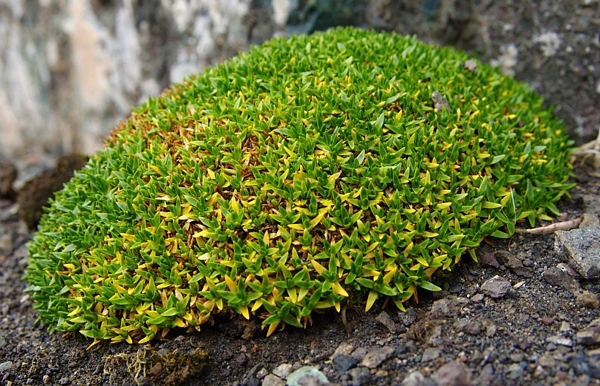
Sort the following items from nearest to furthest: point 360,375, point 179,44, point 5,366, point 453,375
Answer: point 453,375 → point 360,375 → point 5,366 → point 179,44

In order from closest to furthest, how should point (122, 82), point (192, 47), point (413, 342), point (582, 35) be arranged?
point (413, 342)
point (582, 35)
point (192, 47)
point (122, 82)

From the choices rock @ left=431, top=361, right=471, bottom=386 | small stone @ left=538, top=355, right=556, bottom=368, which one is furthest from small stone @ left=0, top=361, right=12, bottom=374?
small stone @ left=538, top=355, right=556, bottom=368

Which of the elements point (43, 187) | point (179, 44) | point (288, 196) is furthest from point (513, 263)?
point (179, 44)

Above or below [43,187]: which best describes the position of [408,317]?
below

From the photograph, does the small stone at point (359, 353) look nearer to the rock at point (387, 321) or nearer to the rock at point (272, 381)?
the rock at point (387, 321)

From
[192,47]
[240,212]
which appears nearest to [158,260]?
[240,212]

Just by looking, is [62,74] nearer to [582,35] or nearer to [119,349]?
[119,349]

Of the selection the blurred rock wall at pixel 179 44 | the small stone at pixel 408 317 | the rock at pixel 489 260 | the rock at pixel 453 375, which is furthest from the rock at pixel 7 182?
the rock at pixel 453 375

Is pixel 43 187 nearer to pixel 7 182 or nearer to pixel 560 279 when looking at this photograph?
pixel 7 182
